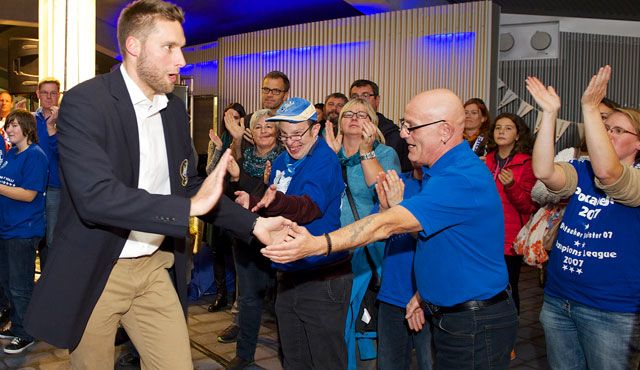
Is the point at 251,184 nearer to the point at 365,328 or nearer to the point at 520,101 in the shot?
the point at 365,328

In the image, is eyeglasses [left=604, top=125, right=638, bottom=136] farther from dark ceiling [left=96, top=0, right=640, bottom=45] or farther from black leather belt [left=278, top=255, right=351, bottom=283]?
dark ceiling [left=96, top=0, right=640, bottom=45]

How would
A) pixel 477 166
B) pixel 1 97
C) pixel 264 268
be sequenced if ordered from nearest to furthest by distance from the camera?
pixel 477 166
pixel 264 268
pixel 1 97

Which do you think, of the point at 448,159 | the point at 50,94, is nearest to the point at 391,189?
the point at 448,159

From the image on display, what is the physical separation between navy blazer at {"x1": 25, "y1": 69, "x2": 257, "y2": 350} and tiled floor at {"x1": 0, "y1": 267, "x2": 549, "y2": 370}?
2.43 m

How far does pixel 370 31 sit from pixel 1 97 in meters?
5.58

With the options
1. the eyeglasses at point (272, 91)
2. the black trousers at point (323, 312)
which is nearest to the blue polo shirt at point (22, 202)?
the eyeglasses at point (272, 91)

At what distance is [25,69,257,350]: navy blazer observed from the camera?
2.20 metres

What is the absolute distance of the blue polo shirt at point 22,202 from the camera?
4832 millimetres

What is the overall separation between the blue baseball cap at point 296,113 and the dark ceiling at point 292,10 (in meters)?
6.90

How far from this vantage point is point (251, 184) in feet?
15.6

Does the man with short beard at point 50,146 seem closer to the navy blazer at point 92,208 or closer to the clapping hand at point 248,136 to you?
the clapping hand at point 248,136

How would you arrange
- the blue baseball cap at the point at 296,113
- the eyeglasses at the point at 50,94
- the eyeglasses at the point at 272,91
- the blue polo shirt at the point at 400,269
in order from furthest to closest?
the eyeglasses at the point at 50,94 < the eyeglasses at the point at 272,91 < the blue baseball cap at the point at 296,113 < the blue polo shirt at the point at 400,269

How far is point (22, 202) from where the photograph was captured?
4863mm

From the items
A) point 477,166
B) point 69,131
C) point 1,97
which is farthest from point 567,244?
point 1,97
